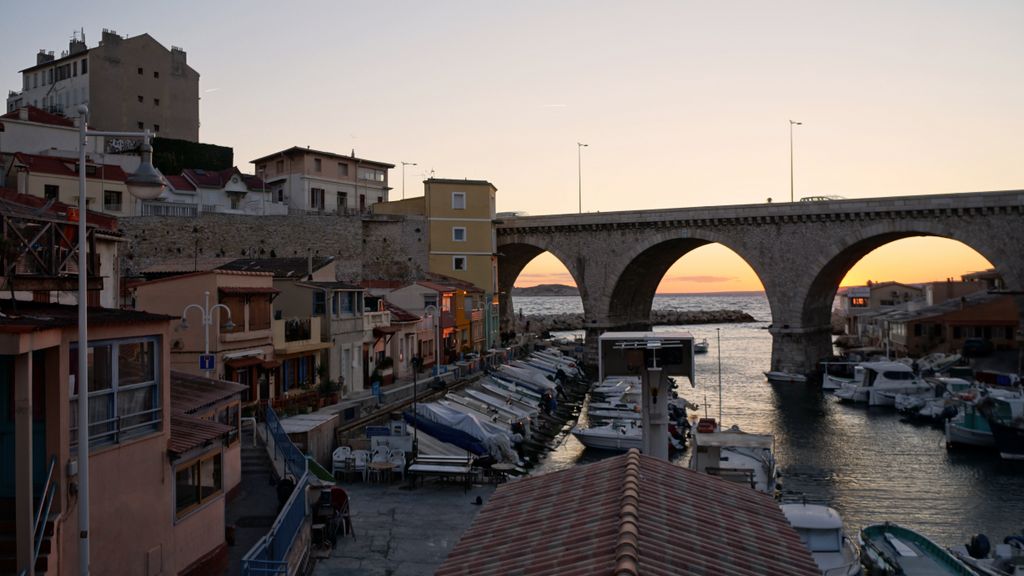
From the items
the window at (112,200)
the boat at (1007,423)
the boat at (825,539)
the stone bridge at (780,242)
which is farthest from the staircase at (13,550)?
the stone bridge at (780,242)

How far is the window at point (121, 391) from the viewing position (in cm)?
938

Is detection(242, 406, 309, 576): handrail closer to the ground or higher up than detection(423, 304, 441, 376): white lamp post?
closer to the ground

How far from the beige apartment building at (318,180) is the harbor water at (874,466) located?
1227 inches

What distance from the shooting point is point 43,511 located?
27.3ft

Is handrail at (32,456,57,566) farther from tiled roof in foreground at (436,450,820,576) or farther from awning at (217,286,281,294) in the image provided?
awning at (217,286,281,294)

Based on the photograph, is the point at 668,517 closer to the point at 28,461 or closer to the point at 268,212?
the point at 28,461

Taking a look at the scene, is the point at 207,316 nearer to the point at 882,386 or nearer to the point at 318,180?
the point at 882,386

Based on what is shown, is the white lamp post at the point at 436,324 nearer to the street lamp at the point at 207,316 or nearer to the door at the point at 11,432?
the street lamp at the point at 207,316

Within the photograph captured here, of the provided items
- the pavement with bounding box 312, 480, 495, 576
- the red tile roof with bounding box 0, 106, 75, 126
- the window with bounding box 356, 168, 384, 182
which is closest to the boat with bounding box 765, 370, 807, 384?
the pavement with bounding box 312, 480, 495, 576

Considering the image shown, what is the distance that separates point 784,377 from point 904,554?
35.4 meters

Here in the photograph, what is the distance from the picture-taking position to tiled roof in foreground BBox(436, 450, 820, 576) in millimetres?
6020

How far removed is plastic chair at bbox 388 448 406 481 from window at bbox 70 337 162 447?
11651 millimetres

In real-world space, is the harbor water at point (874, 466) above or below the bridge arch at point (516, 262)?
below

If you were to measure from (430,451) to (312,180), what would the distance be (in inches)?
1574
